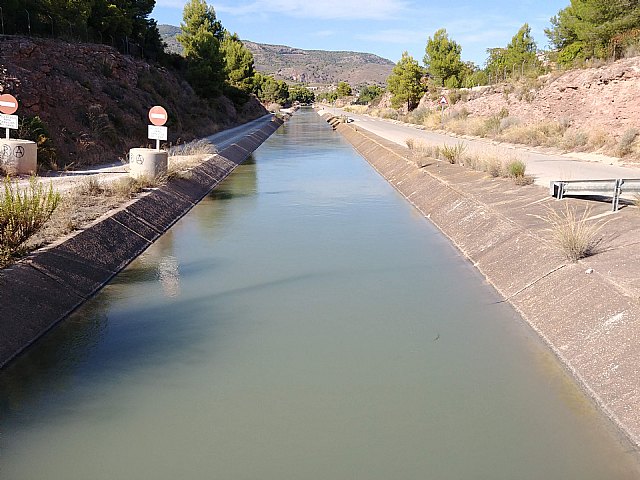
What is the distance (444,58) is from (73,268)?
66.8 m

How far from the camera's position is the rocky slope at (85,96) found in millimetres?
21312

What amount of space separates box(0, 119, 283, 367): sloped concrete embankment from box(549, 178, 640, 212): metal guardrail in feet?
30.0

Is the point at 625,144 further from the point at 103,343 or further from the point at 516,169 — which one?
the point at 103,343

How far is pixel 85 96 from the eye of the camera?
84.2 ft

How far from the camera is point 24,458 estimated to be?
213 inches

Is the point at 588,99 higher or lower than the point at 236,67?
lower

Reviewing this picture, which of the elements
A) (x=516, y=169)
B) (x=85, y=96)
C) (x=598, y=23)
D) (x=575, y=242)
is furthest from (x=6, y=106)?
(x=598, y=23)

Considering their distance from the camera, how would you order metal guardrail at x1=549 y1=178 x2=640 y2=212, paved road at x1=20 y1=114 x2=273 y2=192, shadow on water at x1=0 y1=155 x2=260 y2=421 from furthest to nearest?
paved road at x1=20 y1=114 x2=273 y2=192, metal guardrail at x1=549 y1=178 x2=640 y2=212, shadow on water at x1=0 y1=155 x2=260 y2=421

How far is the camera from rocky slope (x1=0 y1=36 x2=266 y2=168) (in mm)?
21312

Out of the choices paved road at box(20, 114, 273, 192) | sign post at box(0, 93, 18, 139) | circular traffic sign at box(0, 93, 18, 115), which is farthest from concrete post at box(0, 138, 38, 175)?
circular traffic sign at box(0, 93, 18, 115)

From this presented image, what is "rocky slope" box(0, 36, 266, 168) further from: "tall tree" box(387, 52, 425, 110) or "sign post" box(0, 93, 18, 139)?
"tall tree" box(387, 52, 425, 110)

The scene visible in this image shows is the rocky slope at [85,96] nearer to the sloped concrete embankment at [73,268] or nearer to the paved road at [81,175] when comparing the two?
the paved road at [81,175]

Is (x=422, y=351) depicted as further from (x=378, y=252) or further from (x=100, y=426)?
(x=378, y=252)

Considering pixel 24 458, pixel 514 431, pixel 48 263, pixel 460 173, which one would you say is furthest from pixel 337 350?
pixel 460 173
